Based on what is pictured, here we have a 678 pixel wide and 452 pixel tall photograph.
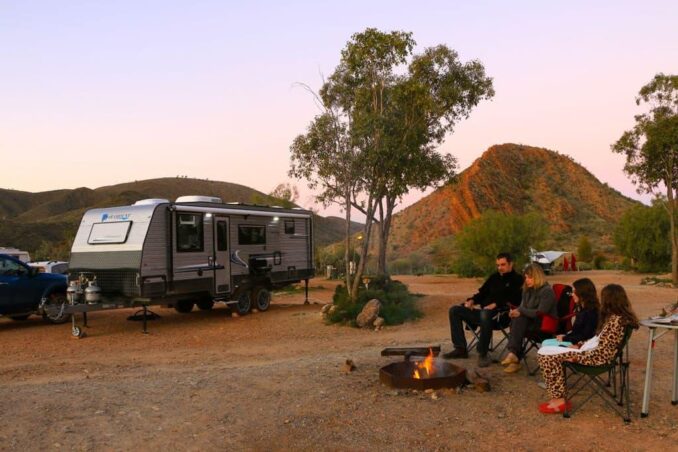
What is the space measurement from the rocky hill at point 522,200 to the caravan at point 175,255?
28760mm

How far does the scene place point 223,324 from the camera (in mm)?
11961

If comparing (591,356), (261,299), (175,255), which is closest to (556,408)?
(591,356)

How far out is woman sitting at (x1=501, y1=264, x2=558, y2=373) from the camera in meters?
6.30

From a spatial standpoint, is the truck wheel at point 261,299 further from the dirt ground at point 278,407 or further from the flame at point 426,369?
the flame at point 426,369

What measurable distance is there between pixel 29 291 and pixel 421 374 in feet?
28.1

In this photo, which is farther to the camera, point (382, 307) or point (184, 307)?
point (184, 307)

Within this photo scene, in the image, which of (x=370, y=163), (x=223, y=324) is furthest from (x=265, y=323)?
(x=370, y=163)

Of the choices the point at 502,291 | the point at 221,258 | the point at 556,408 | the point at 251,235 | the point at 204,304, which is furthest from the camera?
the point at 204,304

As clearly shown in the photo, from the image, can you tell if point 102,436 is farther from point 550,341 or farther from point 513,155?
point 513,155

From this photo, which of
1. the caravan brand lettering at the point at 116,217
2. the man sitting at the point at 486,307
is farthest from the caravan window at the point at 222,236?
the man sitting at the point at 486,307

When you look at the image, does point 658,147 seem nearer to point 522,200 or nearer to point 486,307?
point 486,307

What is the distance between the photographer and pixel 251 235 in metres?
12.9

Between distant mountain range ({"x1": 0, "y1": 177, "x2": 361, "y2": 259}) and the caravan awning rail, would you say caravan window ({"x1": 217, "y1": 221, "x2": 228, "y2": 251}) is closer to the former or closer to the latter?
the caravan awning rail

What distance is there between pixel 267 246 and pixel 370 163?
9.92ft
